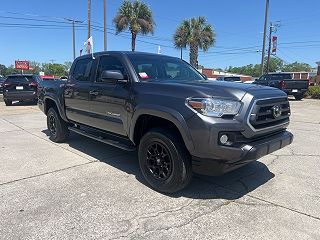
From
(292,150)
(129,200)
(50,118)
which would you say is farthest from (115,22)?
(129,200)

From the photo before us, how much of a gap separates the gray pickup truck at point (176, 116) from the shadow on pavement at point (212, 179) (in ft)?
1.40

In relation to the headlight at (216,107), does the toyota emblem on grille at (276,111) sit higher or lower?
lower

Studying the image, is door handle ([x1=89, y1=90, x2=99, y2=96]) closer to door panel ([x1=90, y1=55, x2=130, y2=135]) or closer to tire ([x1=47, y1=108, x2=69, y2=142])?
door panel ([x1=90, y1=55, x2=130, y2=135])

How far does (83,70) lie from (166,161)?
287 centimetres

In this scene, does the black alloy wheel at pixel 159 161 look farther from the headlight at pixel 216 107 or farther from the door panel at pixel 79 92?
the door panel at pixel 79 92

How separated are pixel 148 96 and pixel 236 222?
192 cm

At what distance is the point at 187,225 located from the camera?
135 inches

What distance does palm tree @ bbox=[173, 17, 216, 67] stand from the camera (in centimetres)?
3222

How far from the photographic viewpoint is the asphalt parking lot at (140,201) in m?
3.32

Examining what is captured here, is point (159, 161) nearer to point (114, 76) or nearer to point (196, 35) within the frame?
point (114, 76)

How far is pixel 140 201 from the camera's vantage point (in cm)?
404

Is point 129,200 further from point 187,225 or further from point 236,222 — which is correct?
point 236,222

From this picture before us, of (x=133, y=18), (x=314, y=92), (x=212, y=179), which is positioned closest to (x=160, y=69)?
(x=212, y=179)

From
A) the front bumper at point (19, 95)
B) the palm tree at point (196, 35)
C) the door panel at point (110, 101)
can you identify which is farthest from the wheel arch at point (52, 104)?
the palm tree at point (196, 35)
